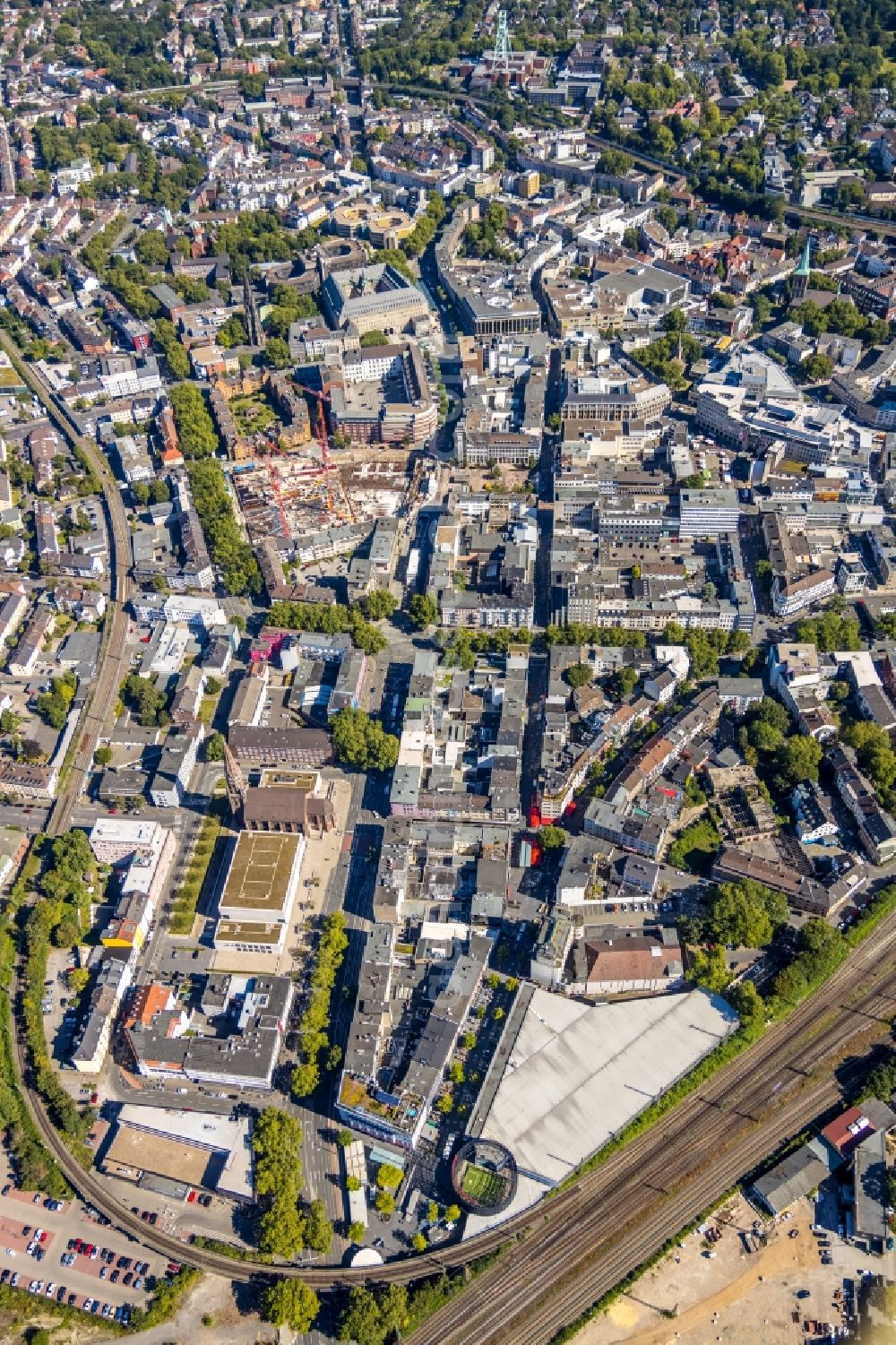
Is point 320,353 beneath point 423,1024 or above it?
above

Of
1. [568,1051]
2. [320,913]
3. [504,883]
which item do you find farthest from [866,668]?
[320,913]

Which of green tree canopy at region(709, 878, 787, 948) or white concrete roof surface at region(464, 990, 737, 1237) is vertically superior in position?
green tree canopy at region(709, 878, 787, 948)

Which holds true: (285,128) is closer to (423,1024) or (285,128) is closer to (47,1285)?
(423,1024)

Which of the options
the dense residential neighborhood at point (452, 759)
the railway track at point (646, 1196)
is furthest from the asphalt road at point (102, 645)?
the railway track at point (646, 1196)

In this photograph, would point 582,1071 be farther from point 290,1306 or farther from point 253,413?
point 253,413

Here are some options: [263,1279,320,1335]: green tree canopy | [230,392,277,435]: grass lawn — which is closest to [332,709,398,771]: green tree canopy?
[263,1279,320,1335]: green tree canopy

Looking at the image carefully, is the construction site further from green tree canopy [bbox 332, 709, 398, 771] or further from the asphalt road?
green tree canopy [bbox 332, 709, 398, 771]
